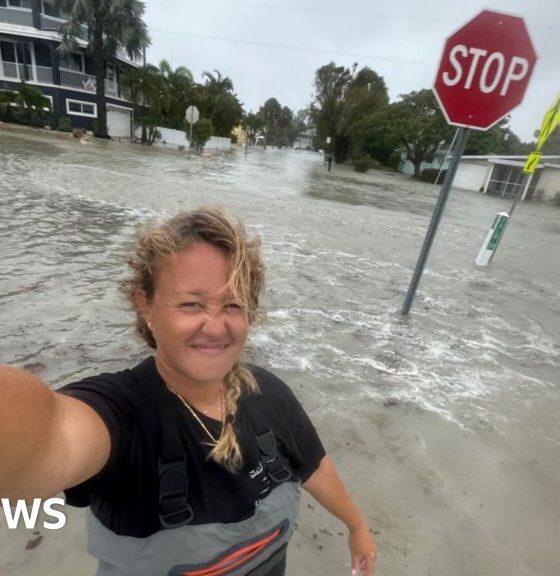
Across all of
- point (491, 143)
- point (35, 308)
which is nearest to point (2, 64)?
point (35, 308)

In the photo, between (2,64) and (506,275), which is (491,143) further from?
(2,64)

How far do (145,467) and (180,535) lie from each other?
190 mm

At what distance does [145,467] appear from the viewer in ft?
3.11

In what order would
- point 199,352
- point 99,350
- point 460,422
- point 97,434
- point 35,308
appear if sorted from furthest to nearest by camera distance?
point 35,308 < point 99,350 < point 460,422 < point 199,352 < point 97,434

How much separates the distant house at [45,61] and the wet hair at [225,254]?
106ft

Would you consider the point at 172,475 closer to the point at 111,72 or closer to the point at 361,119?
the point at 111,72

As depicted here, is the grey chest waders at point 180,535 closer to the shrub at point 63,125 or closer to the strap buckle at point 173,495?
the strap buckle at point 173,495

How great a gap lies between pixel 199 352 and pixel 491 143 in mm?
46957

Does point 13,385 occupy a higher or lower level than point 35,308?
higher

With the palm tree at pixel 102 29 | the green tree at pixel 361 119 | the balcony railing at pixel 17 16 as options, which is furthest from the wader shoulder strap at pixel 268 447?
the green tree at pixel 361 119

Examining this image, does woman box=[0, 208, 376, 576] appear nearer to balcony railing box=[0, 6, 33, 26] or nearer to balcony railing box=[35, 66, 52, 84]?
balcony railing box=[35, 66, 52, 84]

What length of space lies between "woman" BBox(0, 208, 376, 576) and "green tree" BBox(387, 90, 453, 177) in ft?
132

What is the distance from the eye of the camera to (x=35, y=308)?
352 centimetres

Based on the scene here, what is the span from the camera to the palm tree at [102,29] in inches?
946
